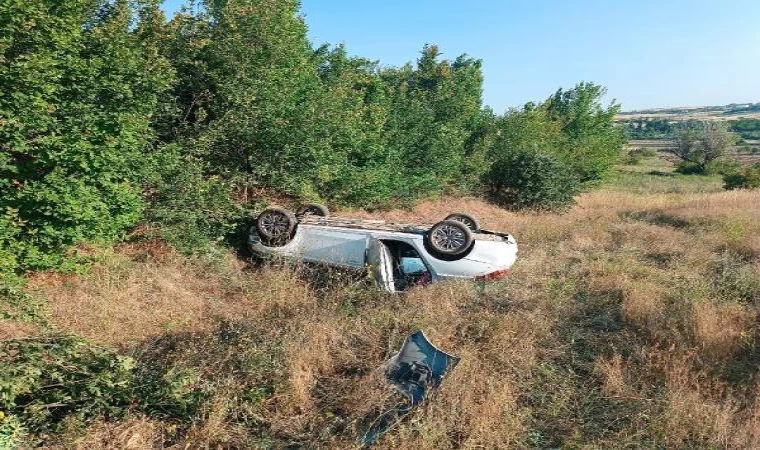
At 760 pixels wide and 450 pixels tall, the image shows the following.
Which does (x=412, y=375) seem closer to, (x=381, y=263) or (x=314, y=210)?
(x=381, y=263)

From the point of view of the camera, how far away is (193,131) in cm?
908

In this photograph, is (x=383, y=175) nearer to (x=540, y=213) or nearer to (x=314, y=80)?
(x=314, y=80)

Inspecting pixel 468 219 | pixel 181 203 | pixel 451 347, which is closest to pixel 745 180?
pixel 468 219

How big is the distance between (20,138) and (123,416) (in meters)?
3.73

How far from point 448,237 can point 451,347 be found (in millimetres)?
2125

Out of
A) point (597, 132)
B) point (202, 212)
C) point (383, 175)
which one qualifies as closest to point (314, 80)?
point (383, 175)

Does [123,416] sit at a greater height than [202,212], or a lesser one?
lesser

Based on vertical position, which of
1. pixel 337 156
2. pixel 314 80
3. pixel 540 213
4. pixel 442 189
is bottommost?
pixel 540 213

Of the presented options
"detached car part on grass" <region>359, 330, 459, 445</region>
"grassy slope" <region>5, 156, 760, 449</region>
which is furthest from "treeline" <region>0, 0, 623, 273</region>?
"detached car part on grass" <region>359, 330, 459, 445</region>

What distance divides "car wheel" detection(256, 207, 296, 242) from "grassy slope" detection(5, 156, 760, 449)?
683mm

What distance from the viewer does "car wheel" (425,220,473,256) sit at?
21.8 ft

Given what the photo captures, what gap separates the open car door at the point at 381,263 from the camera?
6.43 m

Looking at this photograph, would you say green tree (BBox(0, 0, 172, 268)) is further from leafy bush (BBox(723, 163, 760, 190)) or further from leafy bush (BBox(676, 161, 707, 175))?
leafy bush (BBox(676, 161, 707, 175))

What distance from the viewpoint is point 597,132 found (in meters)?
24.4
